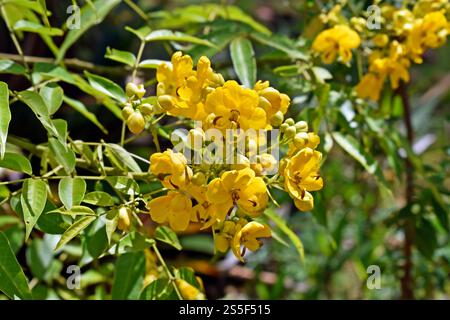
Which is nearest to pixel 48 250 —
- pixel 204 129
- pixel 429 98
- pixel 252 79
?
pixel 252 79

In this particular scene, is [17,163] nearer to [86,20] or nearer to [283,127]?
[283,127]

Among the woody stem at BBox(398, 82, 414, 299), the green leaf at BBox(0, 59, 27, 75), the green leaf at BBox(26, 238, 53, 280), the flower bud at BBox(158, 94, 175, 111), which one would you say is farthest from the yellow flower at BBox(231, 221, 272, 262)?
the woody stem at BBox(398, 82, 414, 299)

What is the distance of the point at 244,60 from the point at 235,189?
0.53 m

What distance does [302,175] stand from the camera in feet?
3.24

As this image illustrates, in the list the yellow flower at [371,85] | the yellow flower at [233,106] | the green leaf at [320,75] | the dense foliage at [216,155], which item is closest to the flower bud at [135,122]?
the dense foliage at [216,155]

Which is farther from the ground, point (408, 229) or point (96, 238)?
point (96, 238)

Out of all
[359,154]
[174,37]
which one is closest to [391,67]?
[359,154]

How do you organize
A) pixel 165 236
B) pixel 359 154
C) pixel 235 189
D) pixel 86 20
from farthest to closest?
pixel 86 20 → pixel 359 154 → pixel 165 236 → pixel 235 189

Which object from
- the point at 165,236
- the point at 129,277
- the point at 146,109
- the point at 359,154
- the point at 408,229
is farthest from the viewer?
the point at 408,229

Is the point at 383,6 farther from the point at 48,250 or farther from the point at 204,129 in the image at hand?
the point at 48,250

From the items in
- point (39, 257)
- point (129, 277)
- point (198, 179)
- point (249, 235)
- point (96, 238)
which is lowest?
point (39, 257)

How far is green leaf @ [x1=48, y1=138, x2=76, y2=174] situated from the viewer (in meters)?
1.08

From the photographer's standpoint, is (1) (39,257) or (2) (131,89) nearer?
(2) (131,89)
